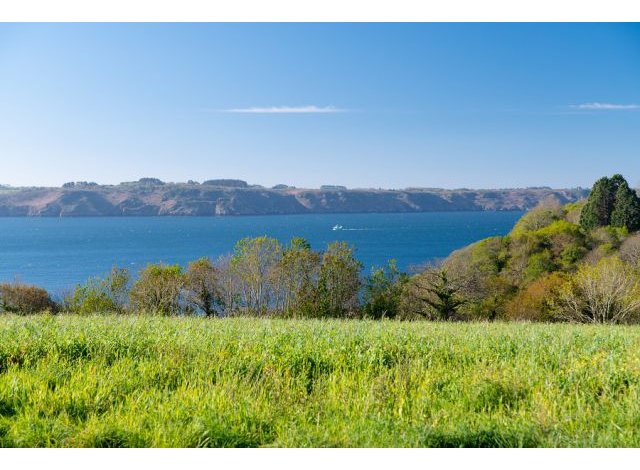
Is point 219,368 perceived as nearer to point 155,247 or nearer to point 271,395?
point 271,395

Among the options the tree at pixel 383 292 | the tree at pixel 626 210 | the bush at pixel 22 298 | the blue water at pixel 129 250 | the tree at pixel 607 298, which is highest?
the tree at pixel 626 210

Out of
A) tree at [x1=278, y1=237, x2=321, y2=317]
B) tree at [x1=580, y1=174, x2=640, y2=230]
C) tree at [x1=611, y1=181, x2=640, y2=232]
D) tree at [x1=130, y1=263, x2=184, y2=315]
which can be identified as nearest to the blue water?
tree at [x1=580, y1=174, x2=640, y2=230]

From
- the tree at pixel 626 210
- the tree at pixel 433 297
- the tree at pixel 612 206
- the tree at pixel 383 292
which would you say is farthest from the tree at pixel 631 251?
the tree at pixel 383 292

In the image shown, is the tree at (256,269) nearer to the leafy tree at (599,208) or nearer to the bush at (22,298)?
the bush at (22,298)

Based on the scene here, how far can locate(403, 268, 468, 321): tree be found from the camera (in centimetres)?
4531

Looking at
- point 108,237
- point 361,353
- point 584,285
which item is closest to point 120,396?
point 361,353

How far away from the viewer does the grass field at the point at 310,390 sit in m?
5.66

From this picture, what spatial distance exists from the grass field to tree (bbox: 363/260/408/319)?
38.1 m

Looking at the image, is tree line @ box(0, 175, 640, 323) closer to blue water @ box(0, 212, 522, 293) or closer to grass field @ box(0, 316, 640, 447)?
grass field @ box(0, 316, 640, 447)

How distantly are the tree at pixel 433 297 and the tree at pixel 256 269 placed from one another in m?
11.6

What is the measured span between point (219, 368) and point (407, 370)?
2.59 m

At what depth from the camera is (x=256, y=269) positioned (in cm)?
4866

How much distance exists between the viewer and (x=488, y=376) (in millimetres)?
7273

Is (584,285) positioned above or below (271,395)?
below
